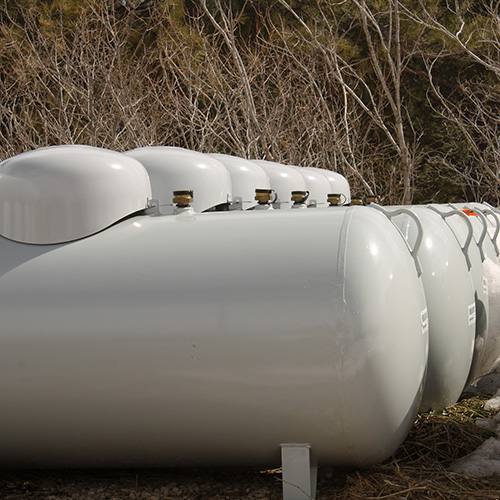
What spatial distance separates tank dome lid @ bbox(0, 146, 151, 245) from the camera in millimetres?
2721

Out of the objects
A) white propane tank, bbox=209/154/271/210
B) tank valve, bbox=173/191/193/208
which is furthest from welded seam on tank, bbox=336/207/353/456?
white propane tank, bbox=209/154/271/210

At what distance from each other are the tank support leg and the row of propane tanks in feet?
0.10

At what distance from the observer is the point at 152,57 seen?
1112cm

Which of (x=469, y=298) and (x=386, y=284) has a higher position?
(x=386, y=284)

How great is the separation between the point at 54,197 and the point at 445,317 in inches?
72.0

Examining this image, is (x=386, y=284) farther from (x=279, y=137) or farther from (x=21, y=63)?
(x=21, y=63)

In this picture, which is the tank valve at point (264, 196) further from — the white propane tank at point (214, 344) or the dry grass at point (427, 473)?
the dry grass at point (427, 473)

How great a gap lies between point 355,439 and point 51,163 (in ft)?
4.74

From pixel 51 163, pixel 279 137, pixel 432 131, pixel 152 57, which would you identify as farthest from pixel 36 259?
pixel 432 131

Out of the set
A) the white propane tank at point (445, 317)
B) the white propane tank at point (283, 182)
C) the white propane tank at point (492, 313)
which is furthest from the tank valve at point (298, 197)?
the white propane tank at point (492, 313)

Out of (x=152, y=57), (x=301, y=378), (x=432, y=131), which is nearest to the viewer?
(x=301, y=378)

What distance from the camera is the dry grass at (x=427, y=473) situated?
2.65 meters

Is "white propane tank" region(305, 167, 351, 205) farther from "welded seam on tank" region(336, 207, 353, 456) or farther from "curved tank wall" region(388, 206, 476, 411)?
"welded seam on tank" region(336, 207, 353, 456)

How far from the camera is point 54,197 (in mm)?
2717
